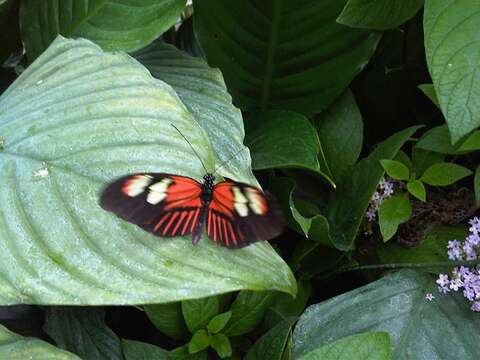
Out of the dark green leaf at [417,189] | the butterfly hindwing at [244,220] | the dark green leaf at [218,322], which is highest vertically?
the butterfly hindwing at [244,220]

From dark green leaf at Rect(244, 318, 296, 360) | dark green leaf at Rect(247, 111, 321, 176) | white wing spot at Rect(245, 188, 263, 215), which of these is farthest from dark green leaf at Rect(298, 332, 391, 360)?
dark green leaf at Rect(247, 111, 321, 176)

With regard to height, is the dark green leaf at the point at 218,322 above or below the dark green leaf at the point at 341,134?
below

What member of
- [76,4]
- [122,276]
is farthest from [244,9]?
[122,276]

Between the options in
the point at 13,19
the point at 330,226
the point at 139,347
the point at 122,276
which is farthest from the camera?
the point at 13,19

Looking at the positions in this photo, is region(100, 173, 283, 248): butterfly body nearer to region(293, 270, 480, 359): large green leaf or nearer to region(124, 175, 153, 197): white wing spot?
region(124, 175, 153, 197): white wing spot

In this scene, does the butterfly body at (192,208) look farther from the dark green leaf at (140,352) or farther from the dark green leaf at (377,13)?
the dark green leaf at (377,13)

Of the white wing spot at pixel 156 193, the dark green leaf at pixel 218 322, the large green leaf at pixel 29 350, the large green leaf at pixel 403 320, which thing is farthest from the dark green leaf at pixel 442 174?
the large green leaf at pixel 29 350

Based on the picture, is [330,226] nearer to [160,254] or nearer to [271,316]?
[271,316]
